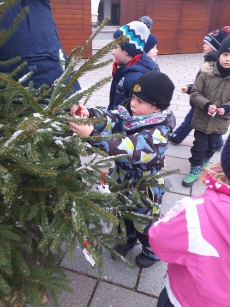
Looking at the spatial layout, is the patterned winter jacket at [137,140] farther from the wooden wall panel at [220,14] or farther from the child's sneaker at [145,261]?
the wooden wall panel at [220,14]

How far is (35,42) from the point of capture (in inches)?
75.8

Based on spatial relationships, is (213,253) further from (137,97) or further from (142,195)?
(137,97)

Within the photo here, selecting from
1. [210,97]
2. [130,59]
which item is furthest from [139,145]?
[210,97]

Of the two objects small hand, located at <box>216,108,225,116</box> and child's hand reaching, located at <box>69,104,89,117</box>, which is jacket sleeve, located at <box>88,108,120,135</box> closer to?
child's hand reaching, located at <box>69,104,89,117</box>

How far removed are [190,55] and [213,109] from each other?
11.4 metres

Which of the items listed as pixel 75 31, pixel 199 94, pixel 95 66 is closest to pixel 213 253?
pixel 95 66

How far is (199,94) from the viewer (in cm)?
316

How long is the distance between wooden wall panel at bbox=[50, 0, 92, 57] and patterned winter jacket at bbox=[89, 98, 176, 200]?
9.69m

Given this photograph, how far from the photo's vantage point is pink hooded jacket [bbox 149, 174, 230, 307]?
1012 mm

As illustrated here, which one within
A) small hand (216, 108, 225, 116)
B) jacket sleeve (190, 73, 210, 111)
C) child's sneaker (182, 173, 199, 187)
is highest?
jacket sleeve (190, 73, 210, 111)

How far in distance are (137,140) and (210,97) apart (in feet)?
6.09

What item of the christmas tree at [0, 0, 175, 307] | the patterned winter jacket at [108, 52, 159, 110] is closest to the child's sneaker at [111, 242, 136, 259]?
the christmas tree at [0, 0, 175, 307]

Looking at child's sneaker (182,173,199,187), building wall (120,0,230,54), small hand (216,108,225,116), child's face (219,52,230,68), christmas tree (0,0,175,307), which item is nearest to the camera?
christmas tree (0,0,175,307)

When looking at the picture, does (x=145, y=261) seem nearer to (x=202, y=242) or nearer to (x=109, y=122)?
(x=109, y=122)
